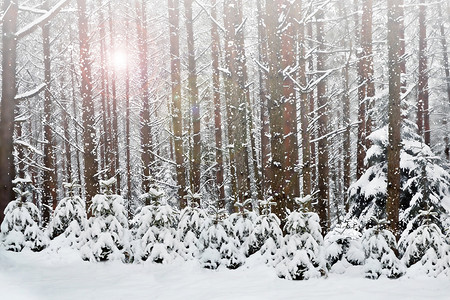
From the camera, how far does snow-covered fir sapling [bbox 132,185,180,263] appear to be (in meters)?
8.04

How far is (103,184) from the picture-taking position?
863 cm

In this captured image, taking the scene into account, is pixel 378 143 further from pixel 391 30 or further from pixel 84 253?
pixel 84 253

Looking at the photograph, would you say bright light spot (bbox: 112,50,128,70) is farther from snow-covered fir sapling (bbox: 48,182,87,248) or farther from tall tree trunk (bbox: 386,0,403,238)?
tall tree trunk (bbox: 386,0,403,238)

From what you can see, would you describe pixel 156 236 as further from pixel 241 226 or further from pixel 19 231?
pixel 19 231

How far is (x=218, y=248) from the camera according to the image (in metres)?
8.16

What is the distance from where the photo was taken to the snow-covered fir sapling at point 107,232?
27.0 ft

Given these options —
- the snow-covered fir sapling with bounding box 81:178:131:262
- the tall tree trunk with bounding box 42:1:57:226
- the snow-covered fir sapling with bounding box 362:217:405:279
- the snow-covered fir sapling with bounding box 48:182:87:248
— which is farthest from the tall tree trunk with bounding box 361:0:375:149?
the tall tree trunk with bounding box 42:1:57:226

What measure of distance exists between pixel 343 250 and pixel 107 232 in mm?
4610

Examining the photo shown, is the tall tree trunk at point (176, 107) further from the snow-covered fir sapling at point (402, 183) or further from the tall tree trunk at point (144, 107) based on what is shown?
the snow-covered fir sapling at point (402, 183)

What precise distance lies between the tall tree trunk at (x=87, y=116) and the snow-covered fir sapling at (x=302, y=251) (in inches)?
226

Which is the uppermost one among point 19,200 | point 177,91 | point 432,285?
point 177,91

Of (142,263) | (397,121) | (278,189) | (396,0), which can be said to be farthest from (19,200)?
(396,0)

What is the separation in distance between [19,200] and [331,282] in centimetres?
691

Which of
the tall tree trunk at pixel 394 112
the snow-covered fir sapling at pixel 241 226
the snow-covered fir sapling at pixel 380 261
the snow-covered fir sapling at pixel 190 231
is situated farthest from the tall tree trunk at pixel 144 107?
the snow-covered fir sapling at pixel 380 261
